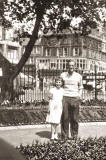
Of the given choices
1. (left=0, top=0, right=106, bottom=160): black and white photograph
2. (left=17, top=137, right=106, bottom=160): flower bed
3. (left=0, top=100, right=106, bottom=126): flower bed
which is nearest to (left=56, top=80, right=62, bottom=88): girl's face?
(left=0, top=0, right=106, bottom=160): black and white photograph

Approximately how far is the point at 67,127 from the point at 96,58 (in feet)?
320

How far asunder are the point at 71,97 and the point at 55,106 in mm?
858

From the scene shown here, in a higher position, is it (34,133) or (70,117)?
(70,117)

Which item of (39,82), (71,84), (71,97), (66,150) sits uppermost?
(71,84)

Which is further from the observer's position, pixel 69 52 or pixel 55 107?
pixel 69 52

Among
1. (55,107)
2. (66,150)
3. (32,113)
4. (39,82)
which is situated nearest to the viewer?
(66,150)

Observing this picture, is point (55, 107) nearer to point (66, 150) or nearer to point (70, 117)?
point (70, 117)

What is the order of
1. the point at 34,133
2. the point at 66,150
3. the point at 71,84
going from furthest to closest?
the point at 34,133
the point at 71,84
the point at 66,150

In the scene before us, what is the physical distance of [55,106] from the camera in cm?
997

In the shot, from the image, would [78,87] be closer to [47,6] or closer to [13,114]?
[13,114]

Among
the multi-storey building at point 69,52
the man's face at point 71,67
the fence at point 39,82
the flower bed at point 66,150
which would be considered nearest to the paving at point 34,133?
the man's face at point 71,67

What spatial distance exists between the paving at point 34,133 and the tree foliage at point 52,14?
4513mm

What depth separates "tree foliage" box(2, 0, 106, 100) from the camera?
17.2 meters

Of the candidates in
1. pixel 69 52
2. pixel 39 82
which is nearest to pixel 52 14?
pixel 39 82
